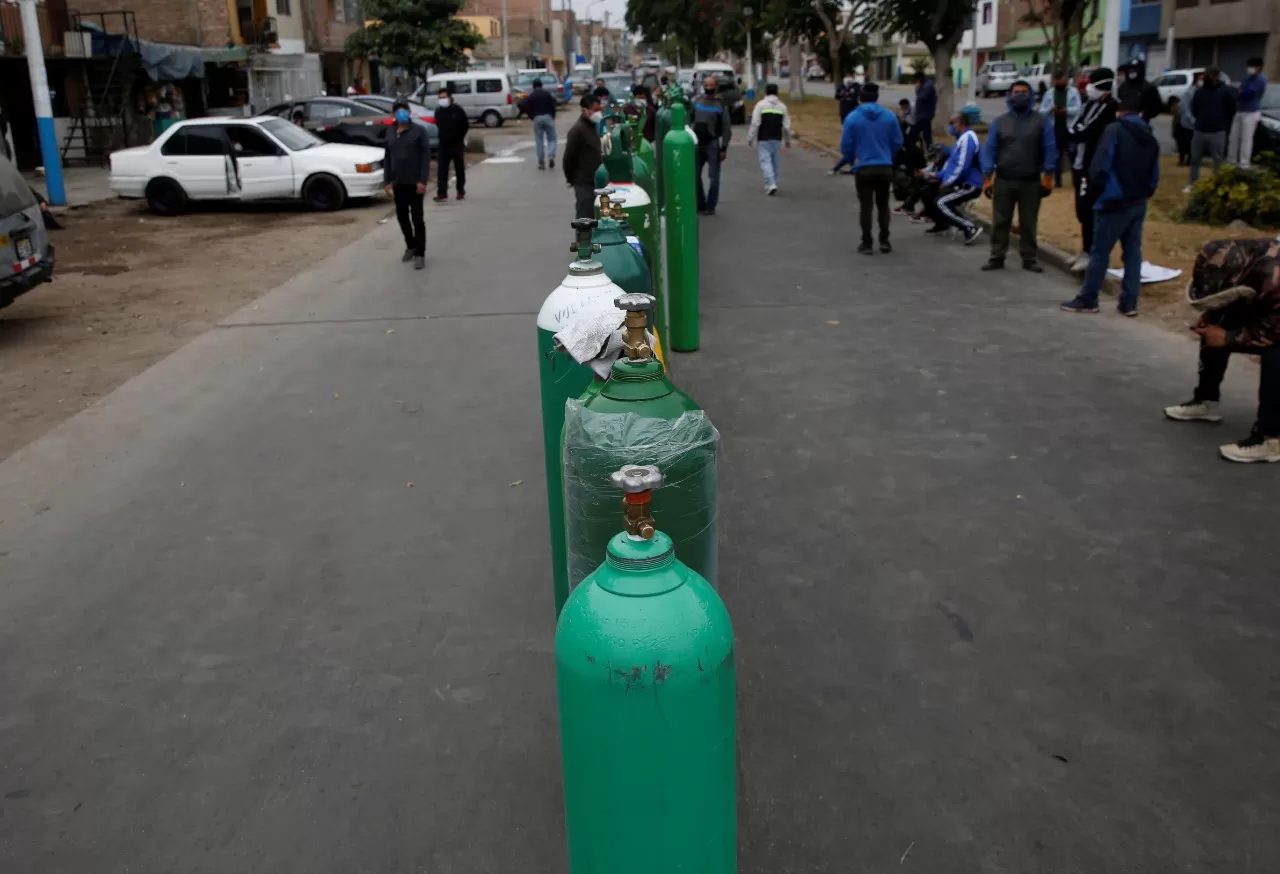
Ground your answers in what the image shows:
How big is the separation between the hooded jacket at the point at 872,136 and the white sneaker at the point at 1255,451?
22.4 feet

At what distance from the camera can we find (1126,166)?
29.6ft

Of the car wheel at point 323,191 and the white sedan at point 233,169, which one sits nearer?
the white sedan at point 233,169

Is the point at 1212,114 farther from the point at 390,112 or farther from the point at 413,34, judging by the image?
the point at 413,34

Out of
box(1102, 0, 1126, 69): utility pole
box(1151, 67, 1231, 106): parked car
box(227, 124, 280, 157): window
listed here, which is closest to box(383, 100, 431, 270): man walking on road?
box(227, 124, 280, 157): window

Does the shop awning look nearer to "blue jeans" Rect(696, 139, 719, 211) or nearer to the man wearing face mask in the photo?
"blue jeans" Rect(696, 139, 719, 211)

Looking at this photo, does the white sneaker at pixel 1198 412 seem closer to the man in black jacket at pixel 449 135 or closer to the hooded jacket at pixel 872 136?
the hooded jacket at pixel 872 136

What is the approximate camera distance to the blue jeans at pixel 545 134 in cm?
2447

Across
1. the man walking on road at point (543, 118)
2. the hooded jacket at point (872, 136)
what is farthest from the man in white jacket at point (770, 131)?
the man walking on road at point (543, 118)

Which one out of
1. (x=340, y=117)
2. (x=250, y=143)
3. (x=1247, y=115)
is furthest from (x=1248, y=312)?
(x=340, y=117)

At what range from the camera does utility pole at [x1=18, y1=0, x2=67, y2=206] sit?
60.7 ft

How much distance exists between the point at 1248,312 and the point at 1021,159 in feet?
18.1

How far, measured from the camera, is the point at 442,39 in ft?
134

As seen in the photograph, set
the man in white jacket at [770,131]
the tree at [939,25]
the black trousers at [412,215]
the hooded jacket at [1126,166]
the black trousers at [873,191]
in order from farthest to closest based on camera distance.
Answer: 1. the tree at [939,25]
2. the man in white jacket at [770,131]
3. the black trousers at [412,215]
4. the black trousers at [873,191]
5. the hooded jacket at [1126,166]

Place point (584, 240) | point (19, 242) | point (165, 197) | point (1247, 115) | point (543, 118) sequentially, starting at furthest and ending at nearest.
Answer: point (543, 118) → point (165, 197) → point (1247, 115) → point (19, 242) → point (584, 240)
